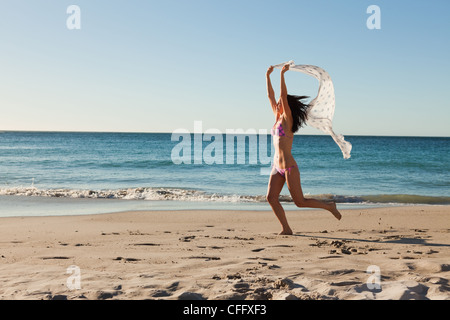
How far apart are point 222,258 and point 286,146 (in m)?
2.06

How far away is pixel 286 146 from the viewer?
19.6 feet

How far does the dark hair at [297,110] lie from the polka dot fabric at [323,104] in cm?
18

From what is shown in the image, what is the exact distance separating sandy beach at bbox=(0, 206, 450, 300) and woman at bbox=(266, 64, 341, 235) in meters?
0.56

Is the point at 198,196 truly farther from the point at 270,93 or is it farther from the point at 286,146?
the point at 286,146

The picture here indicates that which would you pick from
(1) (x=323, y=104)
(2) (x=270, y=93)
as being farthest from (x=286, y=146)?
(1) (x=323, y=104)

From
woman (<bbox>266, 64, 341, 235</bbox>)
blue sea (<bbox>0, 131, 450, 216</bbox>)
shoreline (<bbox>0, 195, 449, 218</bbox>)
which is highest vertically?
woman (<bbox>266, 64, 341, 235</bbox>)

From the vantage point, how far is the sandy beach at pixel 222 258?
348cm

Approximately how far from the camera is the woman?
5.95 m

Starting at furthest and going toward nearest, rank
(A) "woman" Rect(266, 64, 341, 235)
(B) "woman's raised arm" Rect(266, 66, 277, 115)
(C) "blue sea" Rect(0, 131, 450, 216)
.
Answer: (C) "blue sea" Rect(0, 131, 450, 216) → (B) "woman's raised arm" Rect(266, 66, 277, 115) → (A) "woman" Rect(266, 64, 341, 235)

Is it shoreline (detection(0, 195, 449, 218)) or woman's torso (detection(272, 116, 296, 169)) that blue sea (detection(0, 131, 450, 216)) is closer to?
shoreline (detection(0, 195, 449, 218))

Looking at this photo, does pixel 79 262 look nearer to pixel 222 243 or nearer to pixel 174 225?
pixel 222 243

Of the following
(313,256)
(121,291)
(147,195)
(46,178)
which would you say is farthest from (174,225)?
(46,178)

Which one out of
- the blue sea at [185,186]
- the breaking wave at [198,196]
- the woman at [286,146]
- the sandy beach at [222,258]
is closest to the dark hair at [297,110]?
the woman at [286,146]

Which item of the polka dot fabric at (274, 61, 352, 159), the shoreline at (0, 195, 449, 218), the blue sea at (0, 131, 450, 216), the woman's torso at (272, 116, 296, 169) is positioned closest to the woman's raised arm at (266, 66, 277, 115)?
the polka dot fabric at (274, 61, 352, 159)
